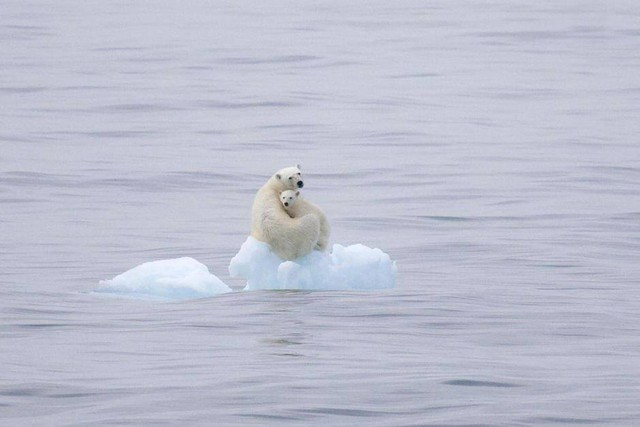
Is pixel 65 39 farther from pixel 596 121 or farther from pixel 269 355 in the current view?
pixel 269 355

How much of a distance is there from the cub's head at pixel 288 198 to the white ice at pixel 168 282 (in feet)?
3.50

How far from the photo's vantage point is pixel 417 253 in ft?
56.0

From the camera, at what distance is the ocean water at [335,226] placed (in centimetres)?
1043

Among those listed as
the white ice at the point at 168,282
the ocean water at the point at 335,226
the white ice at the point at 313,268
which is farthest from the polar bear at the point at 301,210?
the white ice at the point at 168,282

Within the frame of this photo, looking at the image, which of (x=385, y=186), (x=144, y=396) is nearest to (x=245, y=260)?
(x=144, y=396)

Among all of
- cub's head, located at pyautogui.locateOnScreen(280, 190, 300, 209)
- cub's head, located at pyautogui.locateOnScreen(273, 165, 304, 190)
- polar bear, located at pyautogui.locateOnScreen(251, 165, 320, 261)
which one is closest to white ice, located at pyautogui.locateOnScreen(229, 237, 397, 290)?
polar bear, located at pyautogui.locateOnScreen(251, 165, 320, 261)

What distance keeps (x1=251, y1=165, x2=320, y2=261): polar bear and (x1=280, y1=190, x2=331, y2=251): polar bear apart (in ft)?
0.25

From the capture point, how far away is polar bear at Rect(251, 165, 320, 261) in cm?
1280

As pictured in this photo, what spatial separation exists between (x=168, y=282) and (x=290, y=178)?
1.38 meters

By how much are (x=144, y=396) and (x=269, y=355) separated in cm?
144

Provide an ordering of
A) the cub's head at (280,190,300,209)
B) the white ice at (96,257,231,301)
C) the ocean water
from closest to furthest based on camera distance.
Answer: the ocean water, the cub's head at (280,190,300,209), the white ice at (96,257,231,301)

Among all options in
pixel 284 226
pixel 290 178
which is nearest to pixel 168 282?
pixel 284 226

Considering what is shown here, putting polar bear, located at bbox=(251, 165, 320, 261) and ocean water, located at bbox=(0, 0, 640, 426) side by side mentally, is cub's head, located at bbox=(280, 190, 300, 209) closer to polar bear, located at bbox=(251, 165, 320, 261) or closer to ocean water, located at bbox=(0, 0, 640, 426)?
polar bear, located at bbox=(251, 165, 320, 261)

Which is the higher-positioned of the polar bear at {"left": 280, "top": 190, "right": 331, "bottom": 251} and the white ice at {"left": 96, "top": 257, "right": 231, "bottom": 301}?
the polar bear at {"left": 280, "top": 190, "right": 331, "bottom": 251}
